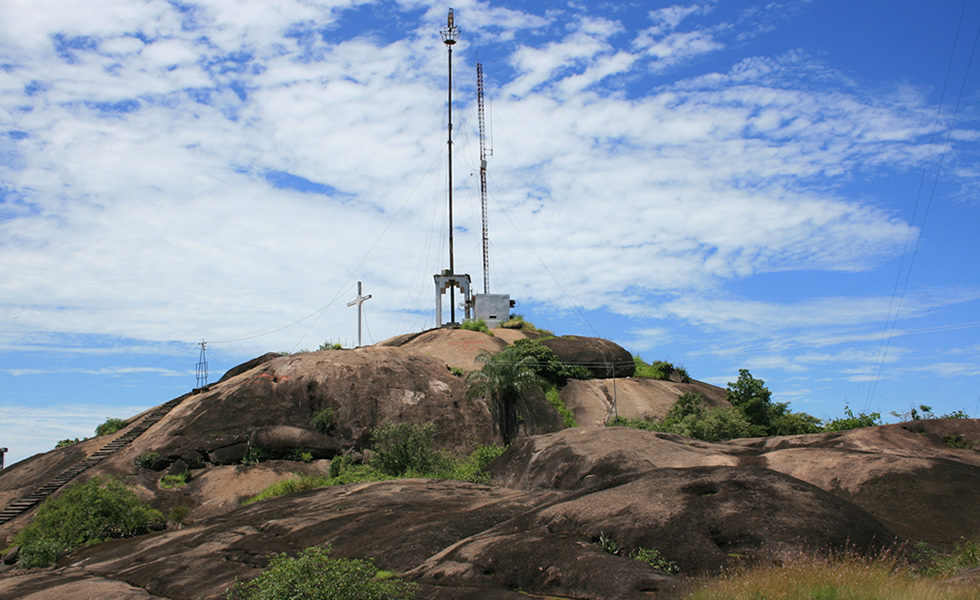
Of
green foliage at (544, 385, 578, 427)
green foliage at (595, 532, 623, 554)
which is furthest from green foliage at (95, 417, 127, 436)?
green foliage at (595, 532, 623, 554)

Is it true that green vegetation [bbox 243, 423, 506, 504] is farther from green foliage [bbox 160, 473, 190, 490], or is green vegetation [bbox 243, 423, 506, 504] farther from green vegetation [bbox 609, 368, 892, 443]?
green vegetation [bbox 609, 368, 892, 443]

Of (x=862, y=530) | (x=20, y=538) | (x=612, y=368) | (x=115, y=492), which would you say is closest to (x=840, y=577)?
(x=862, y=530)

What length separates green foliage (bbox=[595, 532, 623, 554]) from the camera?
12.2 metres

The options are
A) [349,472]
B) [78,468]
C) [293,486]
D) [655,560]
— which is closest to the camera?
[655,560]

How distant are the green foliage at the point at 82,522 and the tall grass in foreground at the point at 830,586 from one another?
72.2 ft

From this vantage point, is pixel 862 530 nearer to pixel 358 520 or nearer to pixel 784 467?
pixel 784 467

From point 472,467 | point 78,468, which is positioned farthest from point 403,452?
point 78,468

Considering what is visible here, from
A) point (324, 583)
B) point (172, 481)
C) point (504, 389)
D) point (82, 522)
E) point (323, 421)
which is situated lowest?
point (82, 522)

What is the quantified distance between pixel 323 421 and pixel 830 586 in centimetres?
2745

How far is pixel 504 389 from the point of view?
37094 mm

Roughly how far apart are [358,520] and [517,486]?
7.81m

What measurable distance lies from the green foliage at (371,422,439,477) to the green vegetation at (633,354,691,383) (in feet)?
71.8

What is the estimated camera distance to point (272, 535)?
18094mm

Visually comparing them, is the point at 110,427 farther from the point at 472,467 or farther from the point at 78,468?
→ the point at 472,467
